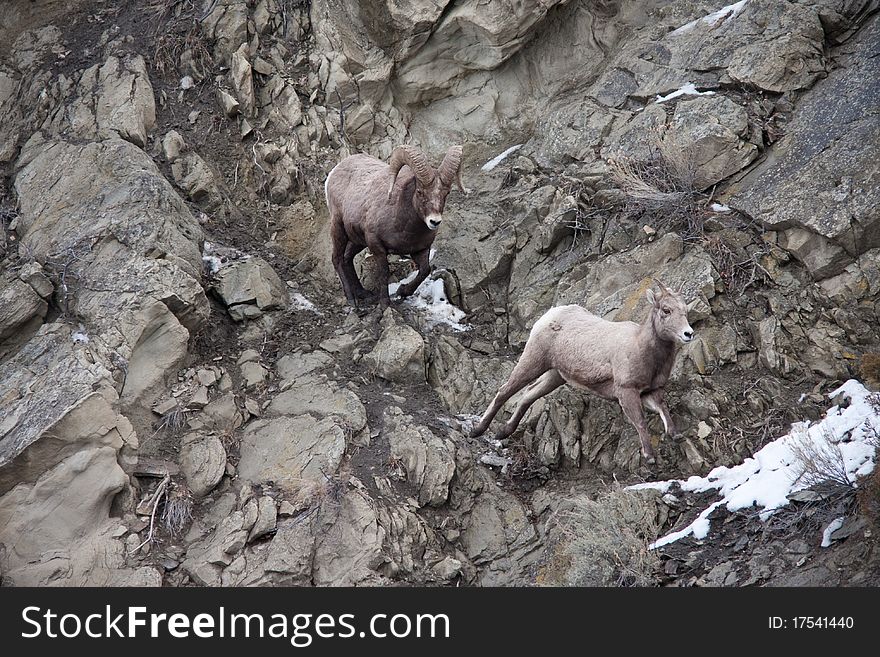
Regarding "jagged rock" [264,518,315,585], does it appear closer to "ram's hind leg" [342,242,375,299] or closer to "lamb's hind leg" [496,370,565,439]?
"lamb's hind leg" [496,370,565,439]

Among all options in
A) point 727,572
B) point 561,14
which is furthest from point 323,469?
point 561,14

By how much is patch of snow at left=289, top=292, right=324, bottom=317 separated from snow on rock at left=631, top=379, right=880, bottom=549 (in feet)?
15.7

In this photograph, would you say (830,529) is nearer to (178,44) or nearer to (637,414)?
(637,414)

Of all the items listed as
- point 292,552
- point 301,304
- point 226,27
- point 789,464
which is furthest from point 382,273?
point 226,27

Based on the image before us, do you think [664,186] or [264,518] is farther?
[664,186]

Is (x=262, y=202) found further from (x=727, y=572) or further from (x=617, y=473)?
(x=727, y=572)

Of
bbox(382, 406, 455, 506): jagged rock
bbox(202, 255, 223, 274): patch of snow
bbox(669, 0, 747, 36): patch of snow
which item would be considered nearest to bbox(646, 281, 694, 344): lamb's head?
bbox(382, 406, 455, 506): jagged rock

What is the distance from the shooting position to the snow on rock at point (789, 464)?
7.57 metres

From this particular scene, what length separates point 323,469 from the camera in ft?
28.8

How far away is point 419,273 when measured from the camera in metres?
10.7

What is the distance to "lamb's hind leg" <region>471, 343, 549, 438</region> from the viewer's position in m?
9.16

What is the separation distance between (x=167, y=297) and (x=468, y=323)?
367 centimetres

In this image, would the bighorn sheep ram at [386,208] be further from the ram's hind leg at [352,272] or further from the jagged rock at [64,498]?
the jagged rock at [64,498]

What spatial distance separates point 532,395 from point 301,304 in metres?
3.51
